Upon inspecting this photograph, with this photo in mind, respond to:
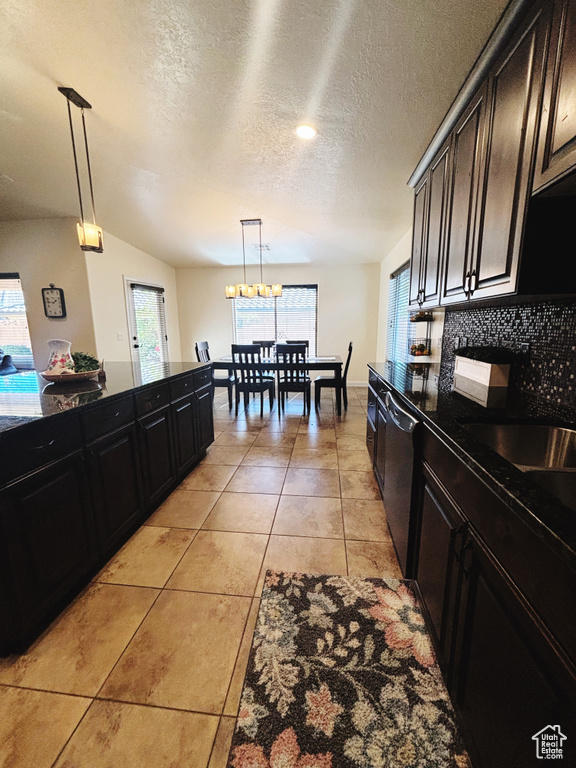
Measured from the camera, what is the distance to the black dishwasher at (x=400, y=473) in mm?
1376

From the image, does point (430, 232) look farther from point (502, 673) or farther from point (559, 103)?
point (502, 673)

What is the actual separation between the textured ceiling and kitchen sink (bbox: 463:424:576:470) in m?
1.84

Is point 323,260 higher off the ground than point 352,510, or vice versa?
point 323,260

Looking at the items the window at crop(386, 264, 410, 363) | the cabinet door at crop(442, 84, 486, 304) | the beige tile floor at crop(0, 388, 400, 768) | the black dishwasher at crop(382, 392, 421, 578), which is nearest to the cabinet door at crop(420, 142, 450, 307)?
the cabinet door at crop(442, 84, 486, 304)

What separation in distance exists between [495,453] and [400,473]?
74 centimetres

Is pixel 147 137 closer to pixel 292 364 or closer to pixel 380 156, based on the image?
pixel 380 156

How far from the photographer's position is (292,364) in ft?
13.7

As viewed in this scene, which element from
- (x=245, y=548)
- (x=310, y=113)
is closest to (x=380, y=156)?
(x=310, y=113)

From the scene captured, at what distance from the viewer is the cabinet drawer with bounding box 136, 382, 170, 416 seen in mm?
1869

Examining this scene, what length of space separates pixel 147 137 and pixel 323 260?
3.60 meters

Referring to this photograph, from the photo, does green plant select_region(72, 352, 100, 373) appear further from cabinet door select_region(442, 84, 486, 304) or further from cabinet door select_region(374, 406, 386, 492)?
cabinet door select_region(442, 84, 486, 304)

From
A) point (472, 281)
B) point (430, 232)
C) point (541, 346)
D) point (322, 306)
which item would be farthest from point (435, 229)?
point (322, 306)

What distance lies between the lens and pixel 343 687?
1097 millimetres

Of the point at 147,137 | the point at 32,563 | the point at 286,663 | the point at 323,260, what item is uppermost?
the point at 147,137
